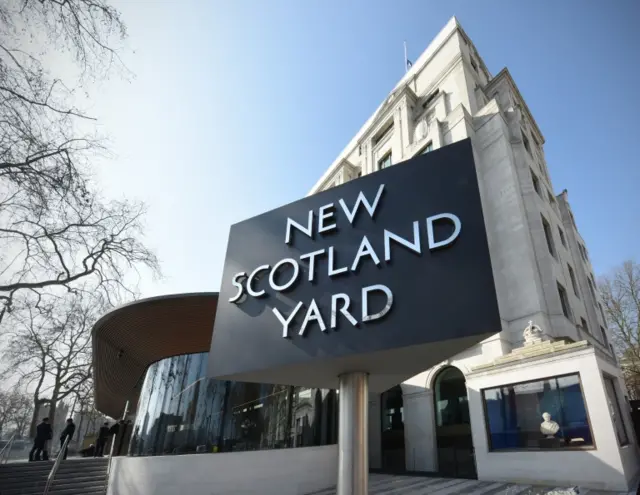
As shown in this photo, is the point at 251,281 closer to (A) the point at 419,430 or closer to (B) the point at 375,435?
(A) the point at 419,430

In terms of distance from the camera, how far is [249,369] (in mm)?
4258

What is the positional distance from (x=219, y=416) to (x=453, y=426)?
1017 cm

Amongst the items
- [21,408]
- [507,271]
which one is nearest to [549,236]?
[507,271]

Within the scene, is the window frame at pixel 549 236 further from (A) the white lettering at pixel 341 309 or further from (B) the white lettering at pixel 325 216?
(A) the white lettering at pixel 341 309

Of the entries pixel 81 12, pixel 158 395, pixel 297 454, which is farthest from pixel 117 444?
pixel 81 12

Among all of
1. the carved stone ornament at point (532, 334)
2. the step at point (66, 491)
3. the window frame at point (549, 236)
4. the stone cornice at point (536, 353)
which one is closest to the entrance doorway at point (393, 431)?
the stone cornice at point (536, 353)

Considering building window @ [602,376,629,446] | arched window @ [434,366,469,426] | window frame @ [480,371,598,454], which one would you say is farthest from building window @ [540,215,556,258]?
window frame @ [480,371,598,454]

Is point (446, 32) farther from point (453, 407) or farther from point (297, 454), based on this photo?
point (297, 454)

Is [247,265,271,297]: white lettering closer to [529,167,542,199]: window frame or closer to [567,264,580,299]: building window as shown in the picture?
[529,167,542,199]: window frame

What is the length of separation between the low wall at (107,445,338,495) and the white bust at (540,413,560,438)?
294 inches

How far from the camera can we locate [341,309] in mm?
4027

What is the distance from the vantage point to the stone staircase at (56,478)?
40.2ft

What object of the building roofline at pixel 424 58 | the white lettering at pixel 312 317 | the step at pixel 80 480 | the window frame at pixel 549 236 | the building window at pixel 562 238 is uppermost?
the building roofline at pixel 424 58

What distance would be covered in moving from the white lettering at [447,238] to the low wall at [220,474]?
9415 mm
